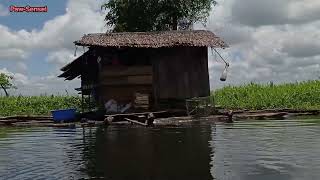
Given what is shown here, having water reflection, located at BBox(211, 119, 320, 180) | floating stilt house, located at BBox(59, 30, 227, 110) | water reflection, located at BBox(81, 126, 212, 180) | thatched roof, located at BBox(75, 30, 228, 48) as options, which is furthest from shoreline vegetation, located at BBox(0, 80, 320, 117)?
water reflection, located at BBox(81, 126, 212, 180)

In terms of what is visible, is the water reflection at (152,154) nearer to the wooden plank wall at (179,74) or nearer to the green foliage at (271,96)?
the wooden plank wall at (179,74)

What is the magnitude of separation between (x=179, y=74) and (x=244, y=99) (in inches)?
435

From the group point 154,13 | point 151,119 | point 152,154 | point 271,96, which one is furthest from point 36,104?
point 152,154

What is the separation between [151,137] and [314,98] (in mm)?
21886

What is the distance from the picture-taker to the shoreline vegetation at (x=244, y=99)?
3703 centimetres

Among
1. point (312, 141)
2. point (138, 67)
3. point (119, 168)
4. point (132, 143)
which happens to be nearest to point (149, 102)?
point (138, 67)

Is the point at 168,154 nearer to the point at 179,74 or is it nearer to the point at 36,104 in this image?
the point at 179,74

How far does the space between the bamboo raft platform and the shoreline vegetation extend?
6248mm

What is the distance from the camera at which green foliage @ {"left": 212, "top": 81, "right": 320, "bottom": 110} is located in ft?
120

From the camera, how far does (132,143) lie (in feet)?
58.4

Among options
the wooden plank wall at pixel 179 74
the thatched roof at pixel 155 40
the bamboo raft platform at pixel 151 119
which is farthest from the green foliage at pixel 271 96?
the thatched roof at pixel 155 40

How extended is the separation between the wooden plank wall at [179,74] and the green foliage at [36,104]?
1131 cm

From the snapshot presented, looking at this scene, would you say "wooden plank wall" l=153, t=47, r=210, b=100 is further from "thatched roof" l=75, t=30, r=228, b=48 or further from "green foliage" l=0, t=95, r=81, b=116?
"green foliage" l=0, t=95, r=81, b=116

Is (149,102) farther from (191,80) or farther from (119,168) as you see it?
(119,168)
